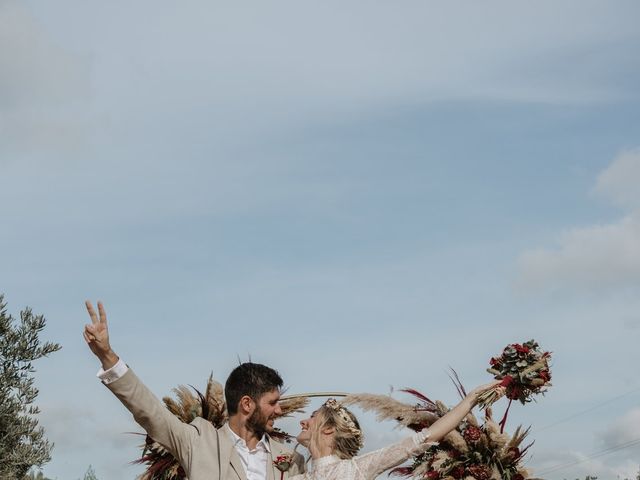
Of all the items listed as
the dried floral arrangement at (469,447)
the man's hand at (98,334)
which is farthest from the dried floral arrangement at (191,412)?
the man's hand at (98,334)

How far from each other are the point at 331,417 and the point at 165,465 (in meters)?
2.33

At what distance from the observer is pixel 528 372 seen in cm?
790

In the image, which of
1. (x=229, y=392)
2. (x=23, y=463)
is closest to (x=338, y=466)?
(x=229, y=392)

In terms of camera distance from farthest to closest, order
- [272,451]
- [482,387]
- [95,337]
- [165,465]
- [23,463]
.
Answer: [23,463] → [165,465] → [272,451] → [482,387] → [95,337]

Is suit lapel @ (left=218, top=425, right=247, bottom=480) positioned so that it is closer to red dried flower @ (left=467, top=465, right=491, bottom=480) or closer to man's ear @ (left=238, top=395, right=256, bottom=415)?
man's ear @ (left=238, top=395, right=256, bottom=415)

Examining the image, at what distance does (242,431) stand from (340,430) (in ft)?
2.49

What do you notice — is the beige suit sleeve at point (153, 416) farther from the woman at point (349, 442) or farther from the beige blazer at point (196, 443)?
the woman at point (349, 442)

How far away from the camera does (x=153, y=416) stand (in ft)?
24.5

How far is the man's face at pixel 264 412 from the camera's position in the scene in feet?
26.0

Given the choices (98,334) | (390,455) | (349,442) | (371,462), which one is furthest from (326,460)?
(98,334)

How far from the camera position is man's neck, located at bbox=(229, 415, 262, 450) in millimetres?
7984

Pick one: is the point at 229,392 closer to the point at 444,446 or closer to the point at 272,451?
the point at 272,451

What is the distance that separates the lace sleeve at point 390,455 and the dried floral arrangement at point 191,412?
1.83m

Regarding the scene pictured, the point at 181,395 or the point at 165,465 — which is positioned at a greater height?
the point at 181,395
